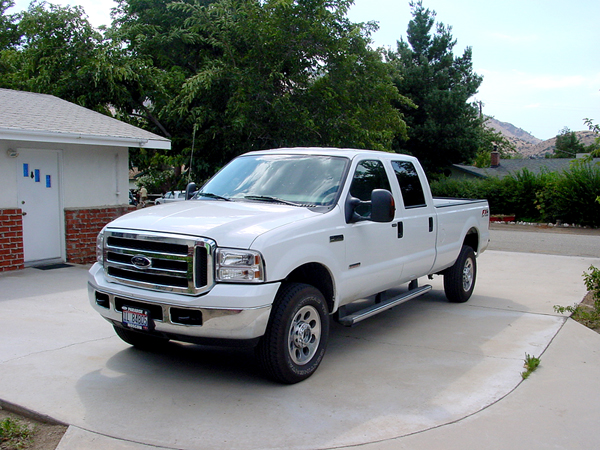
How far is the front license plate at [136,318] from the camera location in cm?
475

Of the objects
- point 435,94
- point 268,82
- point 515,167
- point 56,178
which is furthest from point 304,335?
point 515,167

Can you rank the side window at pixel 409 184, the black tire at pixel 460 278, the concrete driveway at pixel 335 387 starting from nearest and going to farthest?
the concrete driveway at pixel 335 387, the side window at pixel 409 184, the black tire at pixel 460 278

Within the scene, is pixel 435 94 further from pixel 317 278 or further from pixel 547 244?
pixel 317 278

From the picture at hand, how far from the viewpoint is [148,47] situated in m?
23.2

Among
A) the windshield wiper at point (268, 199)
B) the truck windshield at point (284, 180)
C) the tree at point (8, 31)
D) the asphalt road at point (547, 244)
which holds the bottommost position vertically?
the asphalt road at point (547, 244)

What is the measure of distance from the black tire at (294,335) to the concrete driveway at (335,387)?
0.55 feet

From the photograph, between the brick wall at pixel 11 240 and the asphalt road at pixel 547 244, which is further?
the asphalt road at pixel 547 244

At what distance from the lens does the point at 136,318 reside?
15.8 feet

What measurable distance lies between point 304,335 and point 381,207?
139 centimetres

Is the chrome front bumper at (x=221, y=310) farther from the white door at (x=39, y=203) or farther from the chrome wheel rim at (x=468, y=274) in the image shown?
the white door at (x=39, y=203)

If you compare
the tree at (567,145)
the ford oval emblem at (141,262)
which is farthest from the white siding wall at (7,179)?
the tree at (567,145)

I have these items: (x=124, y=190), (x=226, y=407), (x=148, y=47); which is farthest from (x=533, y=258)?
(x=148, y=47)

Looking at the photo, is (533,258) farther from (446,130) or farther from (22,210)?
(446,130)

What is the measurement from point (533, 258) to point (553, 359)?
8250 mm
